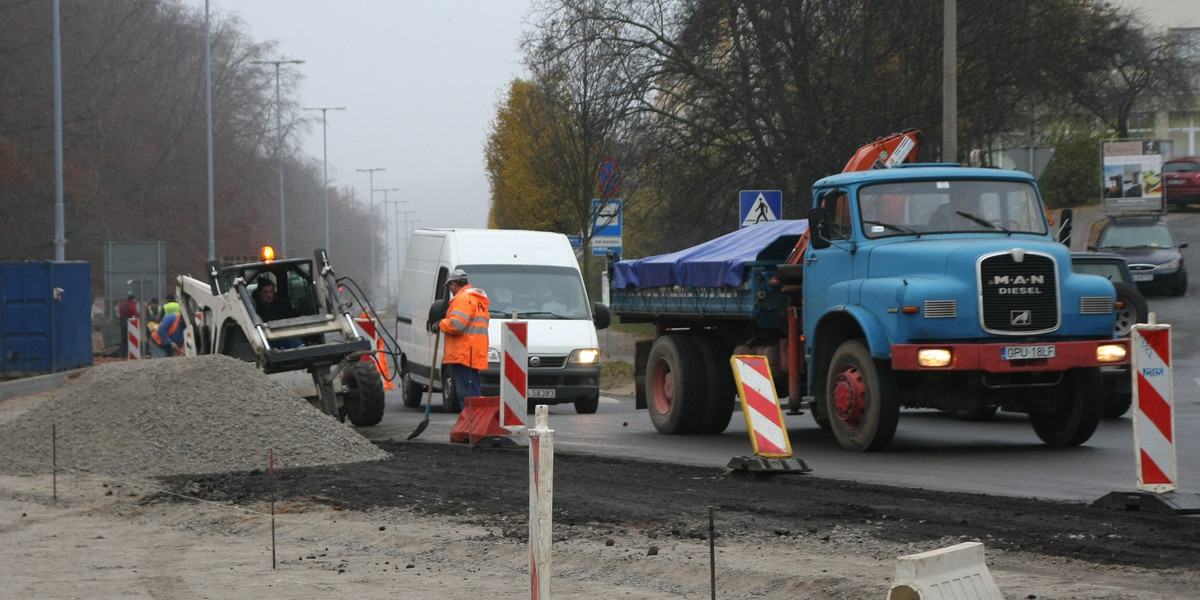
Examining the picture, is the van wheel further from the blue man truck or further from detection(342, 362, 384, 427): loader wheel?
the blue man truck

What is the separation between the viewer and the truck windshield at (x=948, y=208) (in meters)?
14.2

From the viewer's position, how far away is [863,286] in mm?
13891

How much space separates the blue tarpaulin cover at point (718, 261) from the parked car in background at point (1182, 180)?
38455mm

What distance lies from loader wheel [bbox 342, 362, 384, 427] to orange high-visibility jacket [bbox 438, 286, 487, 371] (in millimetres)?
2771

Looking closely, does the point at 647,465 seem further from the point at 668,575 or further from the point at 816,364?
the point at 668,575

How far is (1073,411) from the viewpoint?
13969 millimetres

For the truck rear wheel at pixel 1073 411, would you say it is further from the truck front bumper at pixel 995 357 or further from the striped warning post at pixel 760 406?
Answer: the striped warning post at pixel 760 406

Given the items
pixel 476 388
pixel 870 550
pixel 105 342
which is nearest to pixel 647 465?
pixel 476 388

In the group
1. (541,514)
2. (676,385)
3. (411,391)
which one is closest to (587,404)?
(411,391)

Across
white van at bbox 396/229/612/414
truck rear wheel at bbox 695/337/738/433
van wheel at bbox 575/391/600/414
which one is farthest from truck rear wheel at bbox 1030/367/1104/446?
van wheel at bbox 575/391/600/414

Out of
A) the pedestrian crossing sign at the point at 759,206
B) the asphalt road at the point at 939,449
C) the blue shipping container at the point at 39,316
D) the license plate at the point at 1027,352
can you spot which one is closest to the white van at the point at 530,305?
the asphalt road at the point at 939,449

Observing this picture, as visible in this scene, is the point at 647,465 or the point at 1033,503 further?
the point at 647,465

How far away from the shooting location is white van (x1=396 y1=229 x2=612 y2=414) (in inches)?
809

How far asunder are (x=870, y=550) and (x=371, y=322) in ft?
50.1
